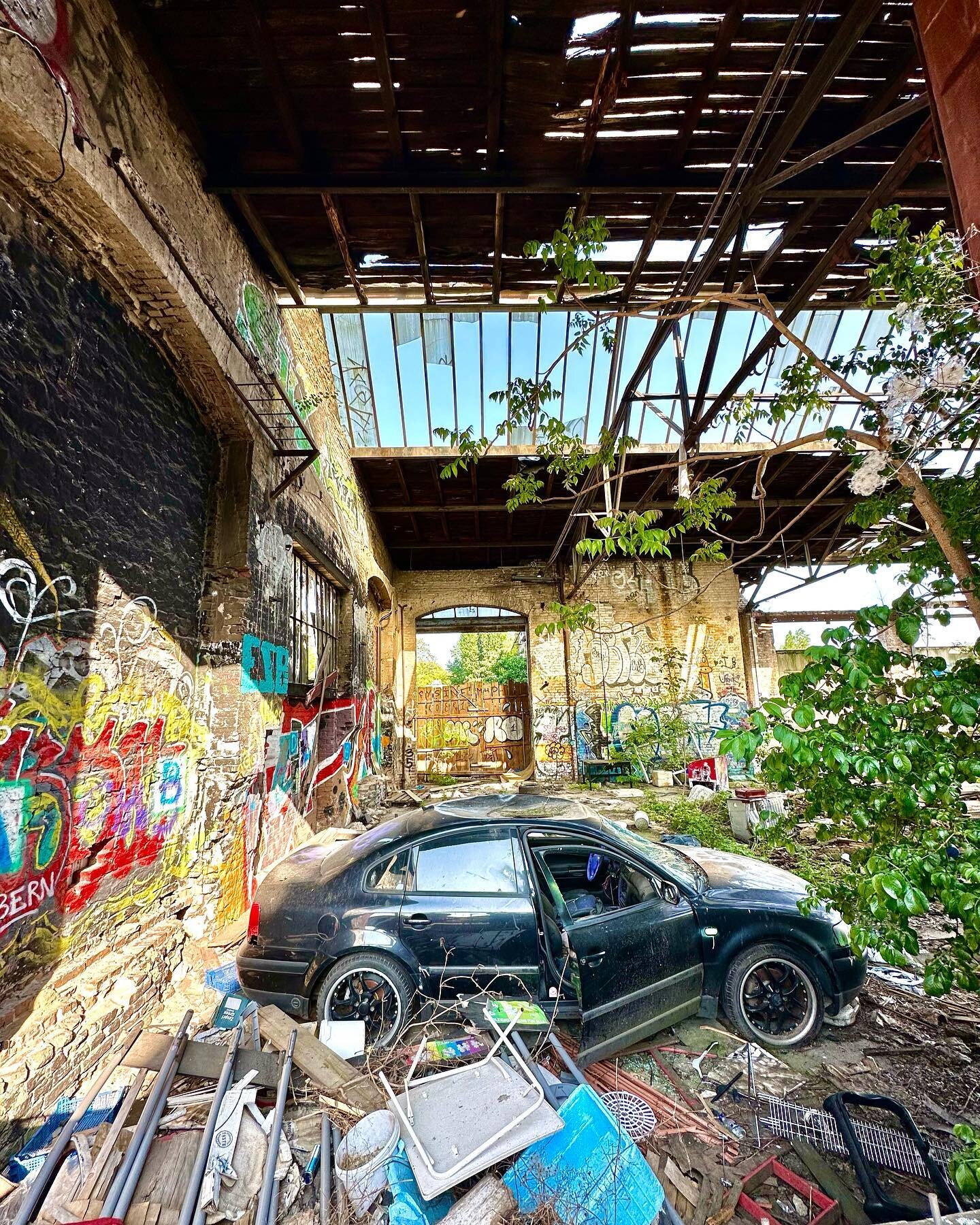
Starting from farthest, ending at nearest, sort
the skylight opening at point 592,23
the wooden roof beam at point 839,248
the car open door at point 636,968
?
the wooden roof beam at point 839,248 → the skylight opening at point 592,23 → the car open door at point 636,968

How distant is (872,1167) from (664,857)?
1.74 metres

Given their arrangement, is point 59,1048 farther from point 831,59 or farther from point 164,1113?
point 831,59

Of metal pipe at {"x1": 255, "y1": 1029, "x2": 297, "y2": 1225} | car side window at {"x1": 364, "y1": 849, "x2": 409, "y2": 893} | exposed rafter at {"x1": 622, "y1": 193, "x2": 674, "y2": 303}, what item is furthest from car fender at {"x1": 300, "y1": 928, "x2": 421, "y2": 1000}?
exposed rafter at {"x1": 622, "y1": 193, "x2": 674, "y2": 303}

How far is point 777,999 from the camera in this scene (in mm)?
3523

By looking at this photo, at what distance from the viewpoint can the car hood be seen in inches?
143

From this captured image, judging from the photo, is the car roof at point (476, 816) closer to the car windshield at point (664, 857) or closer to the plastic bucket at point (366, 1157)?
the car windshield at point (664, 857)

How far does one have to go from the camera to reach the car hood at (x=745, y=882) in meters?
3.64

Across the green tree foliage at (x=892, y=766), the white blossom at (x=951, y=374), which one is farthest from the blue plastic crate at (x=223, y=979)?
the white blossom at (x=951, y=374)

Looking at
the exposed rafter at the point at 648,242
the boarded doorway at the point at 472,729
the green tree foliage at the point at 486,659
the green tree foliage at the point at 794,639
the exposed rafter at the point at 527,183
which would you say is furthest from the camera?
the green tree foliage at the point at 486,659

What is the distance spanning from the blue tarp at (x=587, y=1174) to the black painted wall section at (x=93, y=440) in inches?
145

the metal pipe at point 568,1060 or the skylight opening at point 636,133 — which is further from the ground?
the skylight opening at point 636,133

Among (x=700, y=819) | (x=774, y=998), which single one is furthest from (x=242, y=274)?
(x=700, y=819)

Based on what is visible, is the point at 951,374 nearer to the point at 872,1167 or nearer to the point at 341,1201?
the point at 872,1167

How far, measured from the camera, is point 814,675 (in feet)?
7.57
